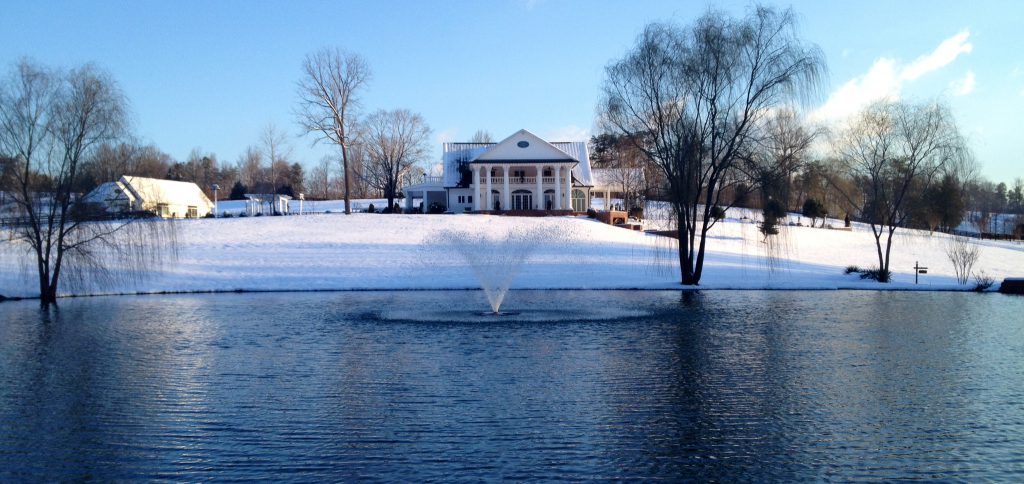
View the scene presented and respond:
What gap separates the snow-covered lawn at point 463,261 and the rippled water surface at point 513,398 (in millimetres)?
13141

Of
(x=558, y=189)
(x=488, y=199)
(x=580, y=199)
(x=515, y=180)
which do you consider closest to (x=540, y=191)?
(x=558, y=189)

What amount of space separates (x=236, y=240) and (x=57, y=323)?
85.5ft

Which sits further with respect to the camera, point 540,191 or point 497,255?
point 540,191

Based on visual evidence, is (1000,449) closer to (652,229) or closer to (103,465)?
(103,465)

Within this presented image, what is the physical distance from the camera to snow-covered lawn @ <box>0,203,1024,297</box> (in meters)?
35.9

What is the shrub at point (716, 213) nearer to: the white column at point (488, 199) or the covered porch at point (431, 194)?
the white column at point (488, 199)

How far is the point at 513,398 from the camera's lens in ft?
40.4

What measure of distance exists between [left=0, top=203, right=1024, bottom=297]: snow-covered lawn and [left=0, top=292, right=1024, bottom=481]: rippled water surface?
13.1 metres

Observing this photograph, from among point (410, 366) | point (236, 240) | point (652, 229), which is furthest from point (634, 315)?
point (652, 229)

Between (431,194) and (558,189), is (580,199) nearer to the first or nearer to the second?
(558,189)

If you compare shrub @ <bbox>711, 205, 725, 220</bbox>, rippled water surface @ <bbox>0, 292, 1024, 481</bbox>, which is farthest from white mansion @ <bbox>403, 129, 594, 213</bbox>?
rippled water surface @ <bbox>0, 292, 1024, 481</bbox>

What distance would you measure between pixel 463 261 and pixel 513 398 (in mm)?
29293

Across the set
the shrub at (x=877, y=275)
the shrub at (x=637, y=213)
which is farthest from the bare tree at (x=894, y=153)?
the shrub at (x=637, y=213)

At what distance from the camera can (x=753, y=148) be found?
32406 mm
